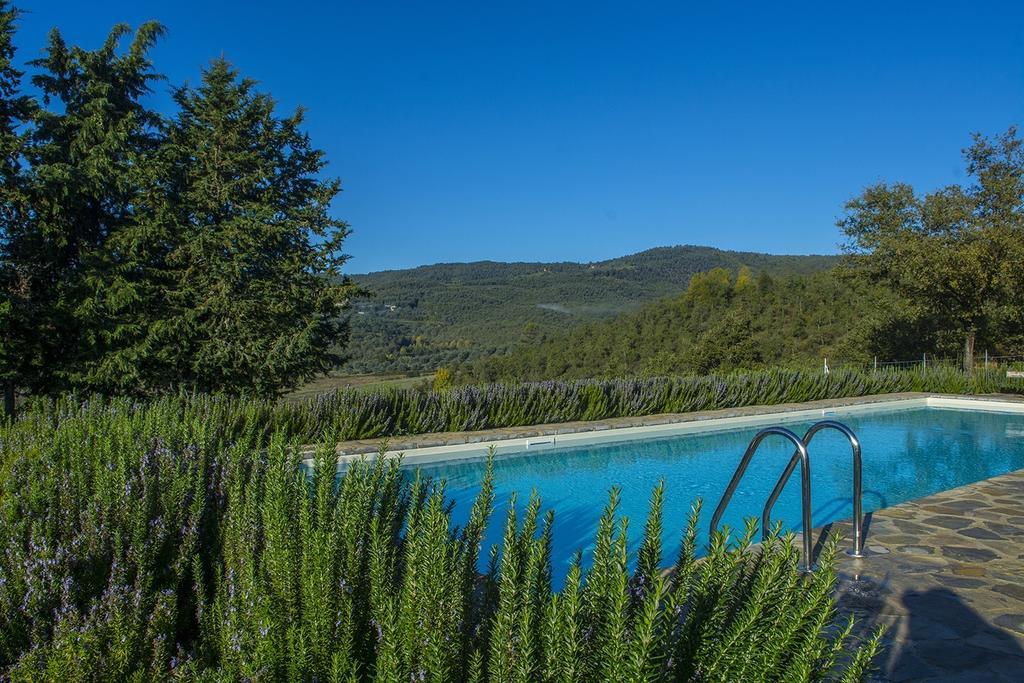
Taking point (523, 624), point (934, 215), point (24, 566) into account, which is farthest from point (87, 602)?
point (934, 215)

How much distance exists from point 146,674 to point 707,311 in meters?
34.8

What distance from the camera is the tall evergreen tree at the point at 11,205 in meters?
8.98

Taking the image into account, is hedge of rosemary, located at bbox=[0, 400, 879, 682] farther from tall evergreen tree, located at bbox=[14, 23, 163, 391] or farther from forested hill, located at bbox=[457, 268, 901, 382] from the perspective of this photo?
forested hill, located at bbox=[457, 268, 901, 382]

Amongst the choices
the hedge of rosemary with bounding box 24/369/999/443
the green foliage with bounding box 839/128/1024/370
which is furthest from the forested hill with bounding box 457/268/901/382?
the hedge of rosemary with bounding box 24/369/999/443

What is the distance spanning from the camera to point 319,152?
12.9 m

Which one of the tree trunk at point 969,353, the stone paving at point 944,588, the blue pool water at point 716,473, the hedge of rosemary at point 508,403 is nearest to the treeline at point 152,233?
the hedge of rosemary at point 508,403

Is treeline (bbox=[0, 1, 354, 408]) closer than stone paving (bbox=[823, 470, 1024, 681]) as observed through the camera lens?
No

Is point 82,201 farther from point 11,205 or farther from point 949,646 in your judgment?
point 949,646

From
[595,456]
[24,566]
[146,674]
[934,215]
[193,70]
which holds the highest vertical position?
[193,70]

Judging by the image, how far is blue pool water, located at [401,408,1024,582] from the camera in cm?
625

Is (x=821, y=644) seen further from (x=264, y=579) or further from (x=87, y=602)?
(x=87, y=602)

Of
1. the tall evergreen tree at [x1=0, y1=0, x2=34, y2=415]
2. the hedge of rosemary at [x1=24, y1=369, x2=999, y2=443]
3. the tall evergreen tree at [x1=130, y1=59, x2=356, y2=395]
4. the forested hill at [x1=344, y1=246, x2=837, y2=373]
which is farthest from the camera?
the forested hill at [x1=344, y1=246, x2=837, y2=373]

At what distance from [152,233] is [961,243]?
16532 mm

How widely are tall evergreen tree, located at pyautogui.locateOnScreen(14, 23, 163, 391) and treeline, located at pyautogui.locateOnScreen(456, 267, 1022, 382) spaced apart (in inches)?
503
